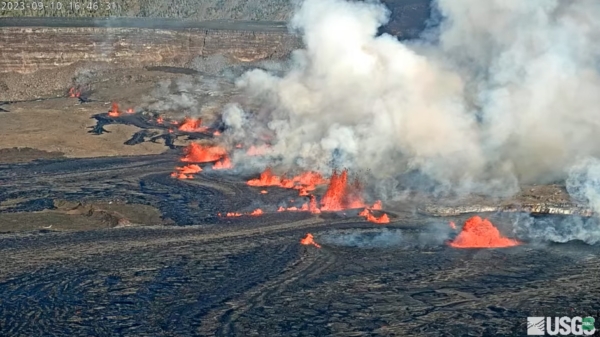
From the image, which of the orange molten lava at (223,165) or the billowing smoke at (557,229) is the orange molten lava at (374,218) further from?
the orange molten lava at (223,165)

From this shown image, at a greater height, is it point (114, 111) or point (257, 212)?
point (114, 111)

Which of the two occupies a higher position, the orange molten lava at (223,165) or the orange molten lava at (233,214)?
the orange molten lava at (223,165)

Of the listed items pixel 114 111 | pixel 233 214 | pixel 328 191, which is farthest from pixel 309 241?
pixel 114 111

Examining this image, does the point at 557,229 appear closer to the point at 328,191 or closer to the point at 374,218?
the point at 374,218

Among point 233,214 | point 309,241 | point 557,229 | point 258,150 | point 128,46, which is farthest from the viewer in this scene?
point 128,46

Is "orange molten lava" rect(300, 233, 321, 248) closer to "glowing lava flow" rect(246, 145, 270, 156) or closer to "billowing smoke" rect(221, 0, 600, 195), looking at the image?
"billowing smoke" rect(221, 0, 600, 195)

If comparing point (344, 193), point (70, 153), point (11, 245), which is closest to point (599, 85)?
point (344, 193)

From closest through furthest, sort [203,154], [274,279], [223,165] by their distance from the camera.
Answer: [274,279] → [223,165] → [203,154]

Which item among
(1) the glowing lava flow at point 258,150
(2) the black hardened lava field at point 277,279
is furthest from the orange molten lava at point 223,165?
(2) the black hardened lava field at point 277,279
